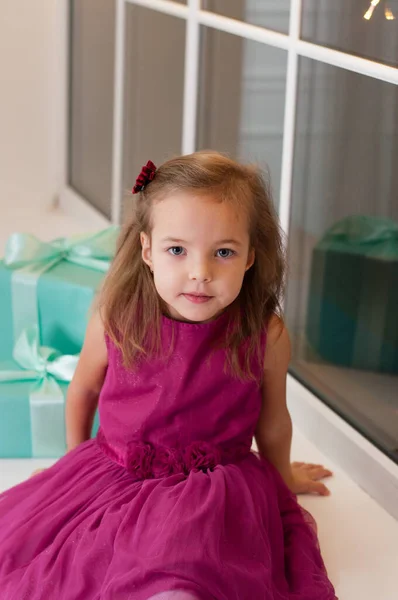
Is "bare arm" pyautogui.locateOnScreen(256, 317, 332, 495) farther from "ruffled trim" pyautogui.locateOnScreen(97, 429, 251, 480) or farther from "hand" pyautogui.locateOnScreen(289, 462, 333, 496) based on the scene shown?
"ruffled trim" pyautogui.locateOnScreen(97, 429, 251, 480)

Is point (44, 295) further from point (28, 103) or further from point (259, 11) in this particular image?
point (28, 103)

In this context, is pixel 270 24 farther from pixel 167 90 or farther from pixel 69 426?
pixel 69 426

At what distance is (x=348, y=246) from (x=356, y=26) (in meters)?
0.36

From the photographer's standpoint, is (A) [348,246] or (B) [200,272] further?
(A) [348,246]

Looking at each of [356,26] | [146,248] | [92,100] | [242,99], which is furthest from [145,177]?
[92,100]

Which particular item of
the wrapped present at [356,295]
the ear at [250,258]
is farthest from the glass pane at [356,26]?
the ear at [250,258]

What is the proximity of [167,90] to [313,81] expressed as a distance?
2.13 feet

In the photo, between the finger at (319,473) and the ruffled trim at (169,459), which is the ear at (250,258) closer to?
the ruffled trim at (169,459)

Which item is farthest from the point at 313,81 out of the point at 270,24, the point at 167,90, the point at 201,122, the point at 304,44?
the point at 167,90

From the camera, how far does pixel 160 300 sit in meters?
1.27

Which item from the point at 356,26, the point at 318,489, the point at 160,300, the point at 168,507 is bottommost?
the point at 318,489

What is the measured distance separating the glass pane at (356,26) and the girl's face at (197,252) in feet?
1.35

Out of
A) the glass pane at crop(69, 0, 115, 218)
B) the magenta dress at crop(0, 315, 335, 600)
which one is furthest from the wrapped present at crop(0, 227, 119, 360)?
the glass pane at crop(69, 0, 115, 218)

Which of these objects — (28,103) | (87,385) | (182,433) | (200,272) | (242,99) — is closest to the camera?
(200,272)
